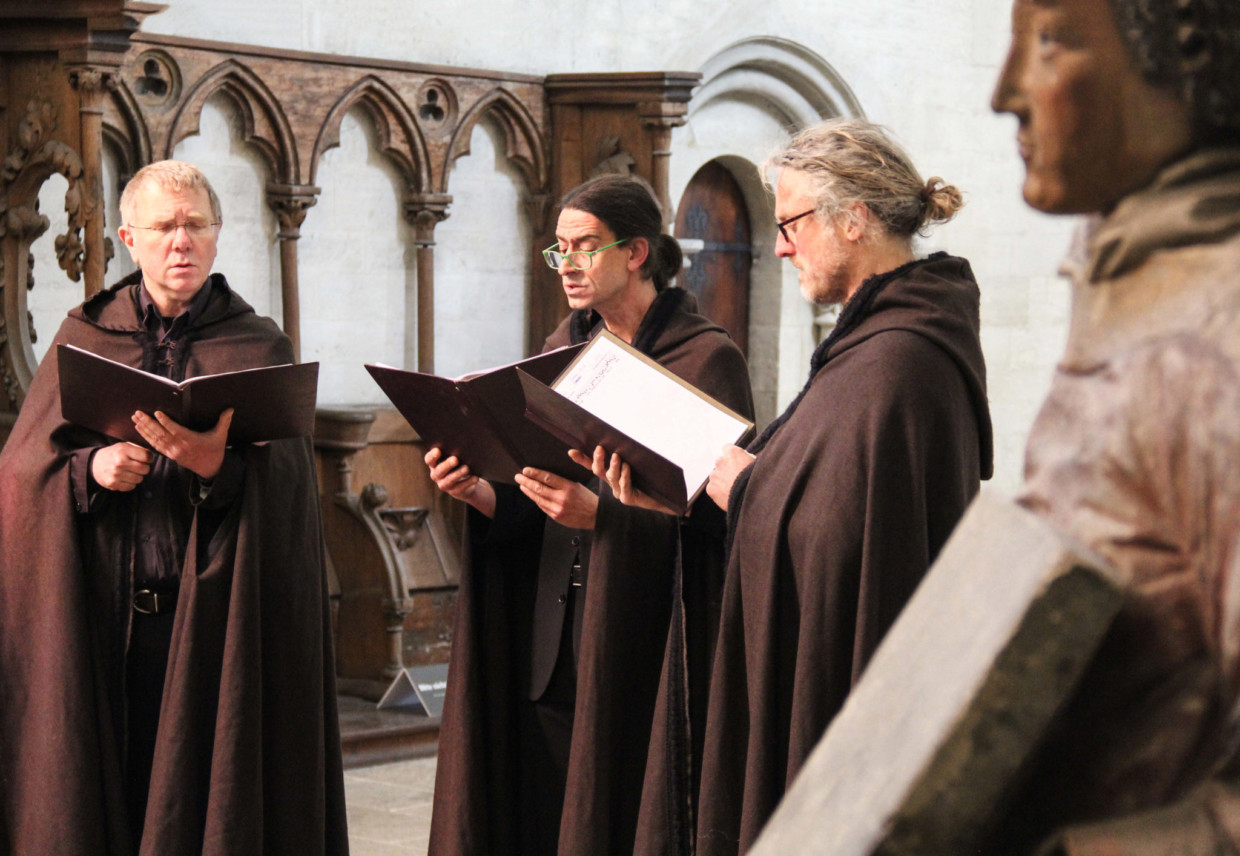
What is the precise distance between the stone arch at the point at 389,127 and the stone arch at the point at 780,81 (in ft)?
5.37

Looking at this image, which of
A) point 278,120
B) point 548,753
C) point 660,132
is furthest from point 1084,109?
point 660,132

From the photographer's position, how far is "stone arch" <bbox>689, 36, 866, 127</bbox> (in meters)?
7.62

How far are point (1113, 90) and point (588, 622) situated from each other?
210 centimetres

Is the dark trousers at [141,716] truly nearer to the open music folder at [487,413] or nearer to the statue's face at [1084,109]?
the open music folder at [487,413]

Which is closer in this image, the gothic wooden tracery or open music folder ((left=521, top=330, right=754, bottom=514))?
open music folder ((left=521, top=330, right=754, bottom=514))

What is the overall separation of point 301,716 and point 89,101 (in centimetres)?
201

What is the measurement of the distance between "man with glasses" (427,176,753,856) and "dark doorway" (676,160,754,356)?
178 inches

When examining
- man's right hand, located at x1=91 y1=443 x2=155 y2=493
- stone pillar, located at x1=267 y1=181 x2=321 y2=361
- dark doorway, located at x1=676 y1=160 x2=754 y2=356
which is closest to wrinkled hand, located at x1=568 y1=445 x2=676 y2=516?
man's right hand, located at x1=91 y1=443 x2=155 y2=493

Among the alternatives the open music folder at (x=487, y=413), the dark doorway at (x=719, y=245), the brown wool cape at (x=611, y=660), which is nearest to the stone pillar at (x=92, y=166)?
the brown wool cape at (x=611, y=660)

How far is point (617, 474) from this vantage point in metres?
2.73

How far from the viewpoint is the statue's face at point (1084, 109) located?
1.04 m

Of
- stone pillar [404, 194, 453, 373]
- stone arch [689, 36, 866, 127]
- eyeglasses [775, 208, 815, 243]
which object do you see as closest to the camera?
eyeglasses [775, 208, 815, 243]

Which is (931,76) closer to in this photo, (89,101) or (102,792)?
(89,101)

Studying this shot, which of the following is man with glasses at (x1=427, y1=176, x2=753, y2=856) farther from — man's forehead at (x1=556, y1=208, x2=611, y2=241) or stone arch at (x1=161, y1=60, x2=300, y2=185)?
stone arch at (x1=161, y1=60, x2=300, y2=185)
